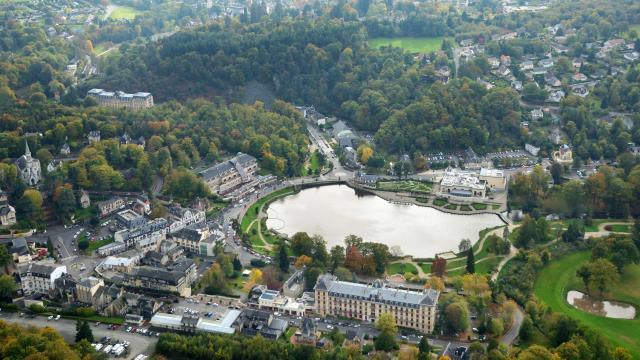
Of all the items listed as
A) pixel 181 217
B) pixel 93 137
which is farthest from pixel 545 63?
pixel 93 137

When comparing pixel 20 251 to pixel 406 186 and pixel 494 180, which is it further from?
pixel 494 180

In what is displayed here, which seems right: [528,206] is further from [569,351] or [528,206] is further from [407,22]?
[407,22]

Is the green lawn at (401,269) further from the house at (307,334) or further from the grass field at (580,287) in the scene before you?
the house at (307,334)

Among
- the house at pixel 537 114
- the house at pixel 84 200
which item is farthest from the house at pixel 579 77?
the house at pixel 84 200

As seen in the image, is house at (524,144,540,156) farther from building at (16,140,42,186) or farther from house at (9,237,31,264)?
house at (9,237,31,264)

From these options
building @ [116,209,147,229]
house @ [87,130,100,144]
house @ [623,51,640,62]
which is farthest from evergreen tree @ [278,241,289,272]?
house @ [623,51,640,62]
